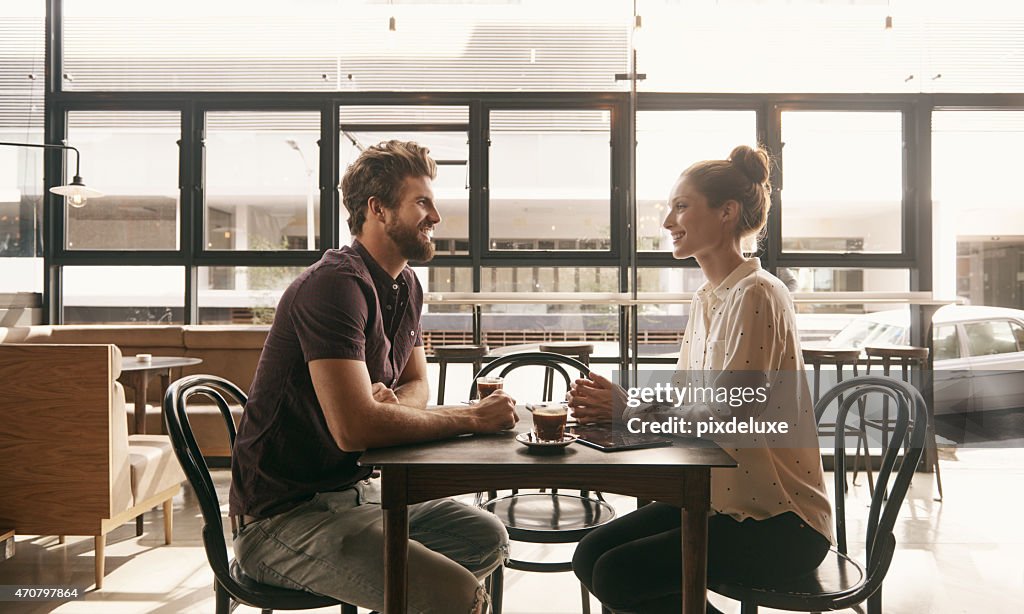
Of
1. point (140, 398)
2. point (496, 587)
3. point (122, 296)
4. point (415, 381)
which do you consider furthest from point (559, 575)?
point (122, 296)

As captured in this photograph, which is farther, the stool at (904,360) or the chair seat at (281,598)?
the stool at (904,360)

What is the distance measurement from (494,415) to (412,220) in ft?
1.63

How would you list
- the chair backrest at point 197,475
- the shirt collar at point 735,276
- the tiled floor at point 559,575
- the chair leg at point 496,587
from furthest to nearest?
the tiled floor at point 559,575 < the chair leg at point 496,587 < the shirt collar at point 735,276 < the chair backrest at point 197,475

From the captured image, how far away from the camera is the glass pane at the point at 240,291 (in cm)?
506

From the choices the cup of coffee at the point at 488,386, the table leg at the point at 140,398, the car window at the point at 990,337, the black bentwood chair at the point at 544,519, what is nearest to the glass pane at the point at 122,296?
the table leg at the point at 140,398

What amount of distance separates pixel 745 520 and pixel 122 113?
551cm

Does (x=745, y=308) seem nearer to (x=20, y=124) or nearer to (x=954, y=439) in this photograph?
(x=954, y=439)

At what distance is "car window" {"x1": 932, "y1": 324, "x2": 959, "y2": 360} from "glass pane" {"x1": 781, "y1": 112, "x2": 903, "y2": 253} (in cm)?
64

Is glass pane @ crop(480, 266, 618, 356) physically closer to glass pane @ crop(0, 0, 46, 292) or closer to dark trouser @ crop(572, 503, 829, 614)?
glass pane @ crop(0, 0, 46, 292)

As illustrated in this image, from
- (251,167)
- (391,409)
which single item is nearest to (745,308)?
(391,409)

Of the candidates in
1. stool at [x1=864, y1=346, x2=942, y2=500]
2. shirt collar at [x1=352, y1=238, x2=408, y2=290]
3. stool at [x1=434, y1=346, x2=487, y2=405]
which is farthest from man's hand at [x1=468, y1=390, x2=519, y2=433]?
stool at [x1=864, y1=346, x2=942, y2=500]

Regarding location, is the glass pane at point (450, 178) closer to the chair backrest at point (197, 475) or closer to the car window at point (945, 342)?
the car window at point (945, 342)

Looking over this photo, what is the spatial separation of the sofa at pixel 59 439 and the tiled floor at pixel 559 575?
0.21 meters

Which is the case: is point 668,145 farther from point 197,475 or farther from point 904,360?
point 197,475
